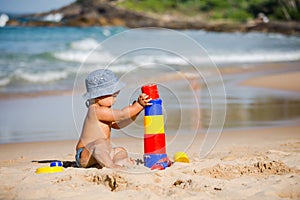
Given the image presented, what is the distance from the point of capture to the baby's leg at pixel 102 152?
164 inches

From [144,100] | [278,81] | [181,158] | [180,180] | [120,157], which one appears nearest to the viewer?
[180,180]

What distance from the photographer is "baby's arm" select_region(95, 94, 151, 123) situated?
4.06 m

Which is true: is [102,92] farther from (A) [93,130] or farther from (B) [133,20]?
(B) [133,20]

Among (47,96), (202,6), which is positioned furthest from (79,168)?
(202,6)

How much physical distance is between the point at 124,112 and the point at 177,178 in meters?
0.66

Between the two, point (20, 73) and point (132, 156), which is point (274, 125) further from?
point (20, 73)

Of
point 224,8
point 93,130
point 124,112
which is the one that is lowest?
point 93,130

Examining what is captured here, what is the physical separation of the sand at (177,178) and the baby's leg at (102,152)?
0.45 ft

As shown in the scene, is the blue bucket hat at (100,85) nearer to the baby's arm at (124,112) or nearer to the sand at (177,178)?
the baby's arm at (124,112)

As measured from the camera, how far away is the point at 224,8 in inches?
2032

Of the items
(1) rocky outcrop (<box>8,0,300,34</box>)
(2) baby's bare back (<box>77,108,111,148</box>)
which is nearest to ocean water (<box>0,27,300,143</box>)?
(2) baby's bare back (<box>77,108,111,148</box>)

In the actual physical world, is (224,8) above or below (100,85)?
above

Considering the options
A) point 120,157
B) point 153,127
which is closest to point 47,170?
point 120,157

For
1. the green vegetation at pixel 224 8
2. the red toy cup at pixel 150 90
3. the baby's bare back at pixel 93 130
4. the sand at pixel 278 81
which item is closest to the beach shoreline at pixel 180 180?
the baby's bare back at pixel 93 130
